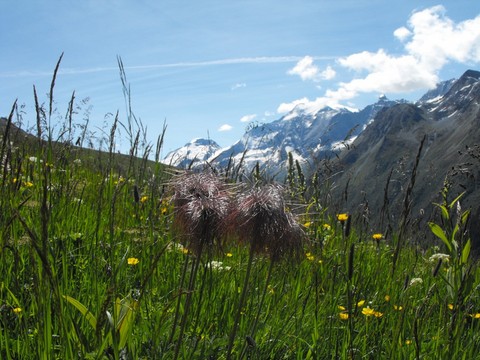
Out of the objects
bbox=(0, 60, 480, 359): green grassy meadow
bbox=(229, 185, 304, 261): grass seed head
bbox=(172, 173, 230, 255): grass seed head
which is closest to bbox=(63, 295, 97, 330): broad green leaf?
bbox=(0, 60, 480, 359): green grassy meadow

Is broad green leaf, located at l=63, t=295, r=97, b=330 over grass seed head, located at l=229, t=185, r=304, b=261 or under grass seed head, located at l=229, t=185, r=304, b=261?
under

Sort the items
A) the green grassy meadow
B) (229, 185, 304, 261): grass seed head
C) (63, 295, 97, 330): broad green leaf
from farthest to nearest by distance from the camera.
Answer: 1. (229, 185, 304, 261): grass seed head
2. the green grassy meadow
3. (63, 295, 97, 330): broad green leaf

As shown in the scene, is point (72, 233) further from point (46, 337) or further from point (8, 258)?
point (46, 337)

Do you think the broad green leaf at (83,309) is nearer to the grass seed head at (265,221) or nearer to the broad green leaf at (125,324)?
the broad green leaf at (125,324)

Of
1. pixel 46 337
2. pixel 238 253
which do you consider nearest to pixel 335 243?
pixel 238 253

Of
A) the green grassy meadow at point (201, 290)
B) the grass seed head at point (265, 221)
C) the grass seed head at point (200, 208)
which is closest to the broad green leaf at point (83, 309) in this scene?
the green grassy meadow at point (201, 290)

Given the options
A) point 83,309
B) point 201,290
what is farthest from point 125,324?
point 201,290

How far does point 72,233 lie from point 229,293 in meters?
1.39

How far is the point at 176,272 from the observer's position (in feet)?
12.1

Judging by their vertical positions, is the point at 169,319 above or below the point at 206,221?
below

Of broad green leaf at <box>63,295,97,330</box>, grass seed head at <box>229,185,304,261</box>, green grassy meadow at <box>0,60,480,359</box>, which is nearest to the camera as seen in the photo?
broad green leaf at <box>63,295,97,330</box>

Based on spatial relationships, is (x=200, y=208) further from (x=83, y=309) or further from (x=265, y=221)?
(x=83, y=309)

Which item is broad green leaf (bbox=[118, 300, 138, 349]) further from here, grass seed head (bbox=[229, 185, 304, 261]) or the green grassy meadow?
grass seed head (bbox=[229, 185, 304, 261])

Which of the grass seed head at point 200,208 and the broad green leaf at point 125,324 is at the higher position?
the grass seed head at point 200,208
